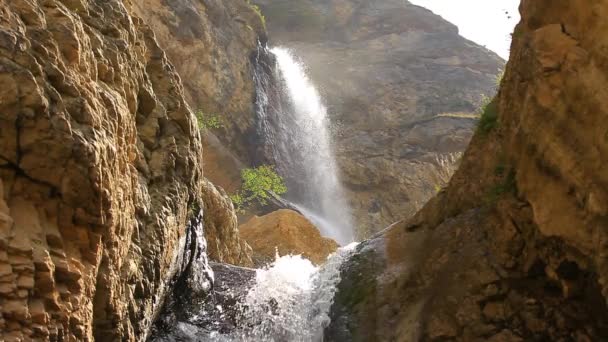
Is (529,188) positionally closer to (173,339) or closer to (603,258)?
(603,258)

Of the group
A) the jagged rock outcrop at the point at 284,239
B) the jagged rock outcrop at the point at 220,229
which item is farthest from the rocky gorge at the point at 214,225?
the jagged rock outcrop at the point at 284,239

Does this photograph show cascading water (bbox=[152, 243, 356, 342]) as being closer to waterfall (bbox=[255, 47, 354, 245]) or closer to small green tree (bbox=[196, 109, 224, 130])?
small green tree (bbox=[196, 109, 224, 130])

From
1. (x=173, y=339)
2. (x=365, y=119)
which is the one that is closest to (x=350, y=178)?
(x=365, y=119)

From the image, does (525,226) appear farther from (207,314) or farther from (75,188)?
(207,314)

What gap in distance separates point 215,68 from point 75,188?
27.3m

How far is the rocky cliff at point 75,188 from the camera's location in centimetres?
521

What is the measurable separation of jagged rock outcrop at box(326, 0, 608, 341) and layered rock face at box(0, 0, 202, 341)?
4.46 meters

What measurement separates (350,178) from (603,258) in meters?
32.6

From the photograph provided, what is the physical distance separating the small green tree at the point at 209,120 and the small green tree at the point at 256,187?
3.45m

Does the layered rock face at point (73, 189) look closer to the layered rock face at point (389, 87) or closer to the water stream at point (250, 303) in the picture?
the water stream at point (250, 303)

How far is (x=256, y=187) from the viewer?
2873 centimetres

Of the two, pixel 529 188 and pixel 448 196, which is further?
pixel 448 196

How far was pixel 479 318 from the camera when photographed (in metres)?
7.79

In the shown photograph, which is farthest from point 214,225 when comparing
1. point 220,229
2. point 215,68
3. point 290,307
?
point 215,68
